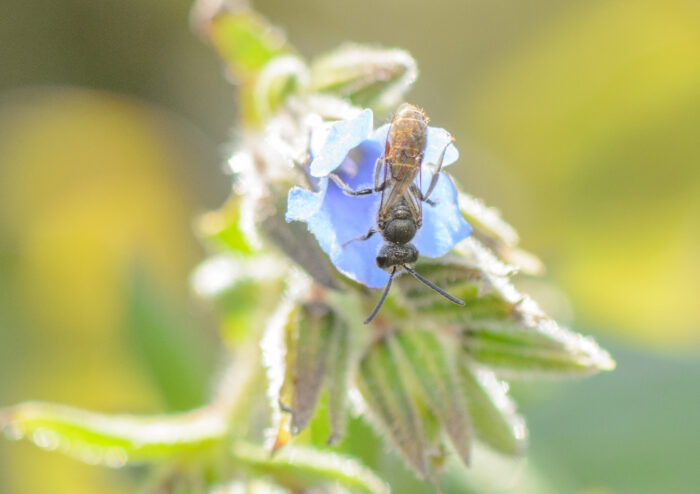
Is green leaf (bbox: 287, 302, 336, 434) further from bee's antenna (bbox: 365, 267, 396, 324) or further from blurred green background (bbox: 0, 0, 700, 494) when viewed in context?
blurred green background (bbox: 0, 0, 700, 494)

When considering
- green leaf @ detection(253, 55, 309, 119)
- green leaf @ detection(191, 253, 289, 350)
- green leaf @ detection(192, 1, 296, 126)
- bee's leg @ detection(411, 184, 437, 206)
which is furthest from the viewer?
green leaf @ detection(192, 1, 296, 126)

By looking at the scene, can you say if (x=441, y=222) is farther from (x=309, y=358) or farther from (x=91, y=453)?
(x=91, y=453)

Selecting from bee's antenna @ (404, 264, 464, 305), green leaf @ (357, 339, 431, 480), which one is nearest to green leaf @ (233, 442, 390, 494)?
green leaf @ (357, 339, 431, 480)

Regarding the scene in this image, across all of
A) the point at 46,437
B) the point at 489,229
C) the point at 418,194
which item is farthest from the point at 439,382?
the point at 46,437

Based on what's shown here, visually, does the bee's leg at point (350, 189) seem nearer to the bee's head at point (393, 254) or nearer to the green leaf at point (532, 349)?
the bee's head at point (393, 254)

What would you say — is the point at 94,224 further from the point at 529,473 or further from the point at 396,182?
the point at 396,182

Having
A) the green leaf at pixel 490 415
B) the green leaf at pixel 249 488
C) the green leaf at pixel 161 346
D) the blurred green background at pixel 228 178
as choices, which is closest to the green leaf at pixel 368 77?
the green leaf at pixel 490 415
